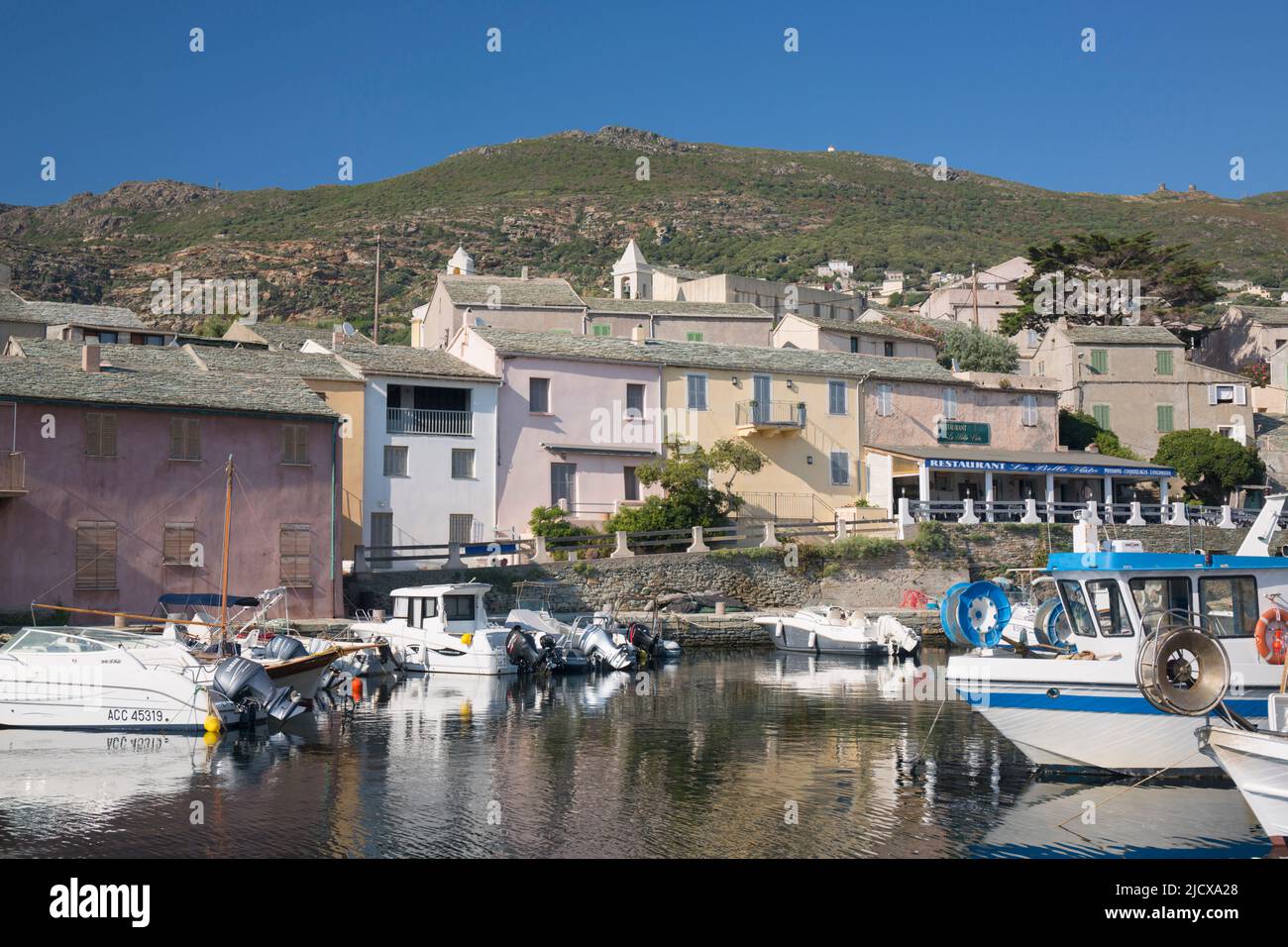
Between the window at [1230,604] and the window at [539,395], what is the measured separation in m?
30.3

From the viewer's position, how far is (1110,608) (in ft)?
65.8

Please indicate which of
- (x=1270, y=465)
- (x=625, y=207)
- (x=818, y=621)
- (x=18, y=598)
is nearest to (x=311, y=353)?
(x=18, y=598)

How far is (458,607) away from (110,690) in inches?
492

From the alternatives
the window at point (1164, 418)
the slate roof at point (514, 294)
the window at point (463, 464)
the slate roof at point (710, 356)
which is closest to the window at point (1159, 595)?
the window at point (463, 464)

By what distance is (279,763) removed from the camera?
20344 millimetres

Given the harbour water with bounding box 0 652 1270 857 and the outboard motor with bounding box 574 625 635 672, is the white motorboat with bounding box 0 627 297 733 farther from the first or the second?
the outboard motor with bounding box 574 625 635 672

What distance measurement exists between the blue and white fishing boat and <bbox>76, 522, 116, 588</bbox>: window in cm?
2395

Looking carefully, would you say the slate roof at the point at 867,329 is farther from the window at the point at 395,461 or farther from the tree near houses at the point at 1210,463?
the window at the point at 395,461

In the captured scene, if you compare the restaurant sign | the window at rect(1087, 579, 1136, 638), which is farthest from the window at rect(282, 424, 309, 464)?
the restaurant sign

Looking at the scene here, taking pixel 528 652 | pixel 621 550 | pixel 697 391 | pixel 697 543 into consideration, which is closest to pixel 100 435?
pixel 528 652

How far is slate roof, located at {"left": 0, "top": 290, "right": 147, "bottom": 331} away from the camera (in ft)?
172

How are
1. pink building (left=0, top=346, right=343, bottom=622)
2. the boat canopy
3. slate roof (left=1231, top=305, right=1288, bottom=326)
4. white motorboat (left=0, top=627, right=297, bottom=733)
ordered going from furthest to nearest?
slate roof (left=1231, top=305, right=1288, bottom=326) < pink building (left=0, top=346, right=343, bottom=622) < the boat canopy < white motorboat (left=0, top=627, right=297, bottom=733)

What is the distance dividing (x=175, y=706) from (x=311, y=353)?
25887 mm
